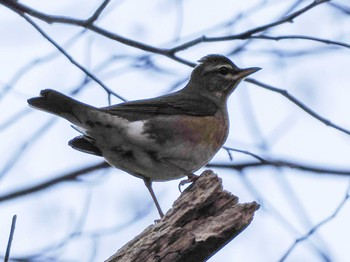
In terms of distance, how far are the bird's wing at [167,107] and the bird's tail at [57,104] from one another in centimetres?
28

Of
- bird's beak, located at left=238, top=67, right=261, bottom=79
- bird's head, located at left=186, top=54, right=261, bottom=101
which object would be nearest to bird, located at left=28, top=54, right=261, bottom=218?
bird's beak, located at left=238, top=67, right=261, bottom=79

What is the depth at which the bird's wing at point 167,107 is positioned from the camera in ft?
20.7

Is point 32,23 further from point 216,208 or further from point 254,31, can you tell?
point 216,208

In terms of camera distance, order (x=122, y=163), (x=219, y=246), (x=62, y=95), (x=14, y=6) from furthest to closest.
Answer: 1. (x=122, y=163)
2. (x=62, y=95)
3. (x=14, y=6)
4. (x=219, y=246)

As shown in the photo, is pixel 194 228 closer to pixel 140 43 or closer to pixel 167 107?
pixel 140 43

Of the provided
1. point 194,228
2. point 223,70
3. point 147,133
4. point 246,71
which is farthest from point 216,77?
point 194,228

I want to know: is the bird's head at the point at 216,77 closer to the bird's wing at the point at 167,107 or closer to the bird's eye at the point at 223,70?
the bird's eye at the point at 223,70

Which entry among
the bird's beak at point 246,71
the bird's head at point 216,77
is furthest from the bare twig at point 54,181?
the bird's beak at point 246,71

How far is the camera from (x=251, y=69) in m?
7.39

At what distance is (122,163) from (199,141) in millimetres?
762

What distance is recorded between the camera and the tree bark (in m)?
4.13

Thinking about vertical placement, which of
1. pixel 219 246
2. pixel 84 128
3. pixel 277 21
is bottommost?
pixel 219 246

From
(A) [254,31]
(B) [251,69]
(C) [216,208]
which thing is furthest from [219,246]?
(B) [251,69]

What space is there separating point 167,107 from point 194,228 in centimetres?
259
